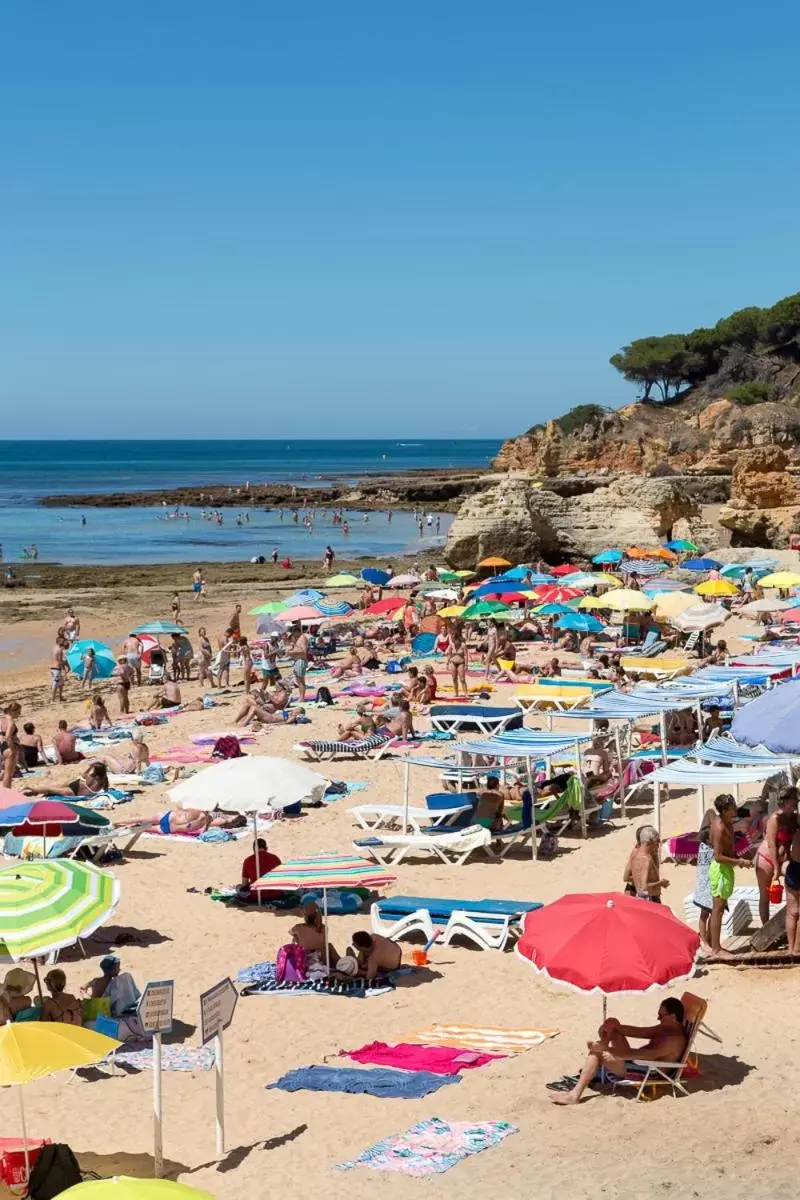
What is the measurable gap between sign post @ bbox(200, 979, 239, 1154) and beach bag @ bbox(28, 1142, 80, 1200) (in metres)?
0.83

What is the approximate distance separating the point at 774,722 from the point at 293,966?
3.81 m

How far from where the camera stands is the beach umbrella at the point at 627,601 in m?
22.2

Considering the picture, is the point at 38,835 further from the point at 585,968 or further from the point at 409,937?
the point at 585,968

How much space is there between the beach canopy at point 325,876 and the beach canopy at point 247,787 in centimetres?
92

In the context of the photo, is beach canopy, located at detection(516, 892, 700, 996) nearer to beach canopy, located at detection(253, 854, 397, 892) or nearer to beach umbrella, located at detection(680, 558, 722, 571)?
beach canopy, located at detection(253, 854, 397, 892)

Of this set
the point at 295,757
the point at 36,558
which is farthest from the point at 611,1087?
the point at 36,558

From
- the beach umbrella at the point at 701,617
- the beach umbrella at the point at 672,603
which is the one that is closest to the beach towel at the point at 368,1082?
the beach umbrella at the point at 701,617

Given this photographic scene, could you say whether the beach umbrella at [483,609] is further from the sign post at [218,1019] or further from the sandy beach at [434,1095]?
the sign post at [218,1019]

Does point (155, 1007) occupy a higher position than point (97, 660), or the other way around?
point (155, 1007)

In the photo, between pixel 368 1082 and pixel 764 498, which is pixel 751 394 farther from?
pixel 368 1082

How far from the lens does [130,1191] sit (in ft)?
14.7

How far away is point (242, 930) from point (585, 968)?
4.83 meters

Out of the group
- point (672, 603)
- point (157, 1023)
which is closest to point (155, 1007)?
point (157, 1023)

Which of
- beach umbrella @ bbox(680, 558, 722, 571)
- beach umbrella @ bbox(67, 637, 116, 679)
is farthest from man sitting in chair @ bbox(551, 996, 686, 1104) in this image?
beach umbrella @ bbox(680, 558, 722, 571)
